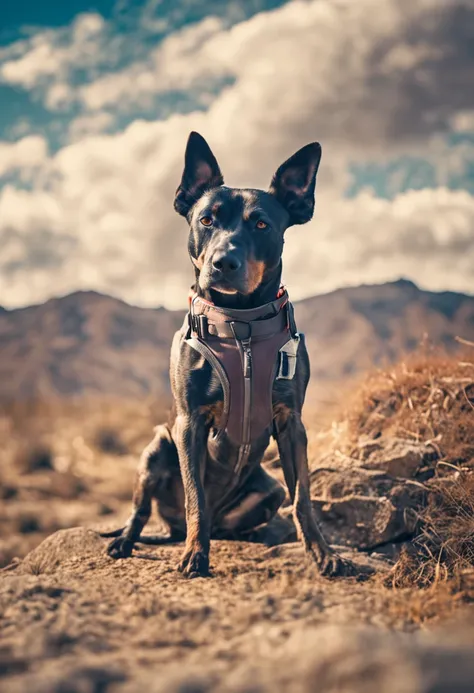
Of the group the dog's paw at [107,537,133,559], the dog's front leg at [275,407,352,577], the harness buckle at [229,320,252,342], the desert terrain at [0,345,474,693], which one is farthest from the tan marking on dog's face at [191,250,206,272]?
the dog's paw at [107,537,133,559]

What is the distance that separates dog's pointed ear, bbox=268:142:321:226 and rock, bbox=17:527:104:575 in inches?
110

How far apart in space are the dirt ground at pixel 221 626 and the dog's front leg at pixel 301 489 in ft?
0.43

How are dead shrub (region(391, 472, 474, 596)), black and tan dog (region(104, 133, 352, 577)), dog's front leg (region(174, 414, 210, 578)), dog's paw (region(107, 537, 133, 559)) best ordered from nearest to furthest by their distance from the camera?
1. dead shrub (region(391, 472, 474, 596))
2. dog's front leg (region(174, 414, 210, 578))
3. black and tan dog (region(104, 133, 352, 577))
4. dog's paw (region(107, 537, 133, 559))

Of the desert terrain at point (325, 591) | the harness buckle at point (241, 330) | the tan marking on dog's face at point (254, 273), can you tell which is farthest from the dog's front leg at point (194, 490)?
the tan marking on dog's face at point (254, 273)

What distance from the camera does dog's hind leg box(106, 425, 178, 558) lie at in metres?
Answer: 4.58

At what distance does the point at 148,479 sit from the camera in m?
4.59

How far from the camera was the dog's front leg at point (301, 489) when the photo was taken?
3.82m

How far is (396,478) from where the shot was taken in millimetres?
5125

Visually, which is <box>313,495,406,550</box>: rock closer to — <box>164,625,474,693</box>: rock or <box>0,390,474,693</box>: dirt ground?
<box>0,390,474,693</box>: dirt ground

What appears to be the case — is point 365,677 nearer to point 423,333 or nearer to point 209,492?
point 209,492

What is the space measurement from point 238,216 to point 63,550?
291 centimetres

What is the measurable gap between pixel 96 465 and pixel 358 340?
32.3 m

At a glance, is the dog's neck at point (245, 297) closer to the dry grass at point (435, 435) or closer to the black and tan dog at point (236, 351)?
the black and tan dog at point (236, 351)

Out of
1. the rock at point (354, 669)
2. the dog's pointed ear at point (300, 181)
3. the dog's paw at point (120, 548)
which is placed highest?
the dog's pointed ear at point (300, 181)
